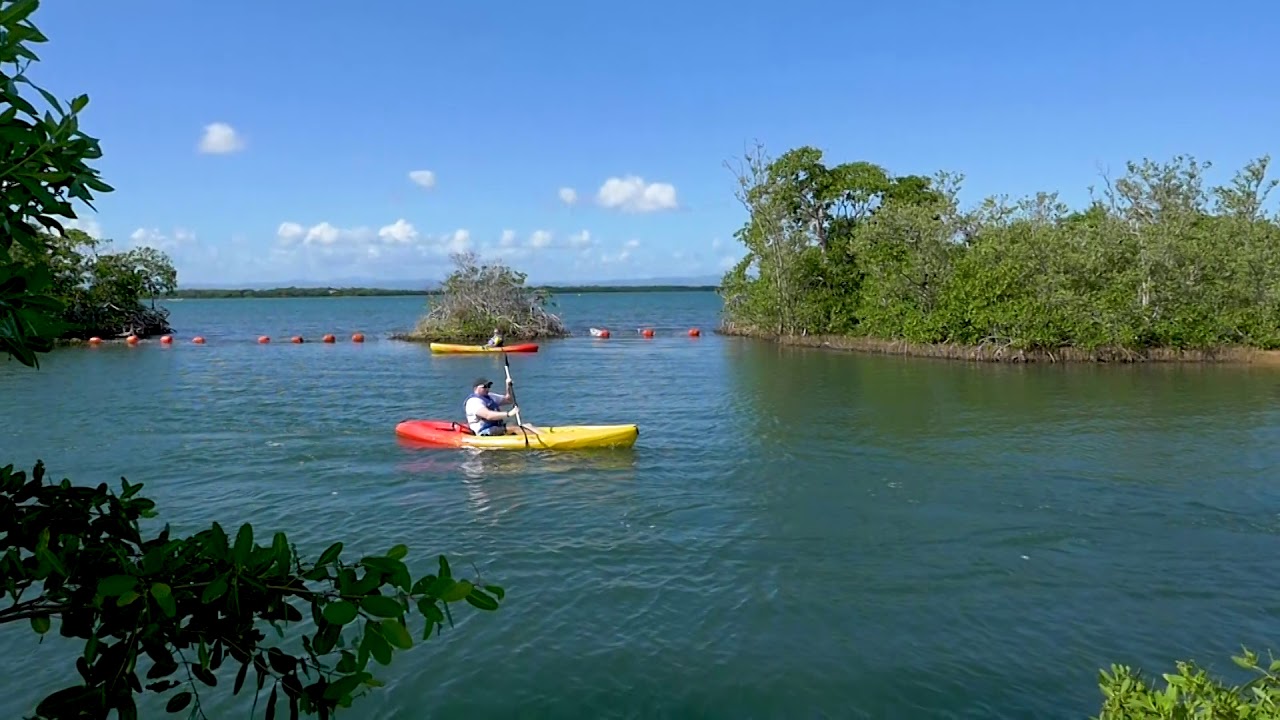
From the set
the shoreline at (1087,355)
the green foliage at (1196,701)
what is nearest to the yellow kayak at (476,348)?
the shoreline at (1087,355)

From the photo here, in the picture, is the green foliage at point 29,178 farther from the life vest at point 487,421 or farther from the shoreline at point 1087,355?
the shoreline at point 1087,355

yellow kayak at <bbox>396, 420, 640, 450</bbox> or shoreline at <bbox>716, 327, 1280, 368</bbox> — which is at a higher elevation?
shoreline at <bbox>716, 327, 1280, 368</bbox>

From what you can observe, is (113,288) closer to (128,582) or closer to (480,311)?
(480,311)

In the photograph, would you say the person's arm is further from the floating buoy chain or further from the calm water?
the floating buoy chain

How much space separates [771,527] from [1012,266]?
1017 inches

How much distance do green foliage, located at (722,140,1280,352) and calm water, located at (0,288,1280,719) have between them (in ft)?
22.6

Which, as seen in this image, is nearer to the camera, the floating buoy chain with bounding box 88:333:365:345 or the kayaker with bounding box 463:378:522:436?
the kayaker with bounding box 463:378:522:436

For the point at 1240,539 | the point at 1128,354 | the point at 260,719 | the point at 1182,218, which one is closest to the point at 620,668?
the point at 260,719

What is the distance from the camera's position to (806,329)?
44.1 m

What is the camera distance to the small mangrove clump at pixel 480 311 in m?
47.7

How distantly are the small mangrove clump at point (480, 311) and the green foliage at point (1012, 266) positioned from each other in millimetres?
13301

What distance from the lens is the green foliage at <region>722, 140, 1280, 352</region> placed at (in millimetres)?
31797

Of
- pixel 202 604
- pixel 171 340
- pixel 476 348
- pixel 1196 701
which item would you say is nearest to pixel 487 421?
pixel 1196 701

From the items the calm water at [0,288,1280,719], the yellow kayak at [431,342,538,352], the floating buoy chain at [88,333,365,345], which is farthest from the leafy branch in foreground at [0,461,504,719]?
the floating buoy chain at [88,333,365,345]
